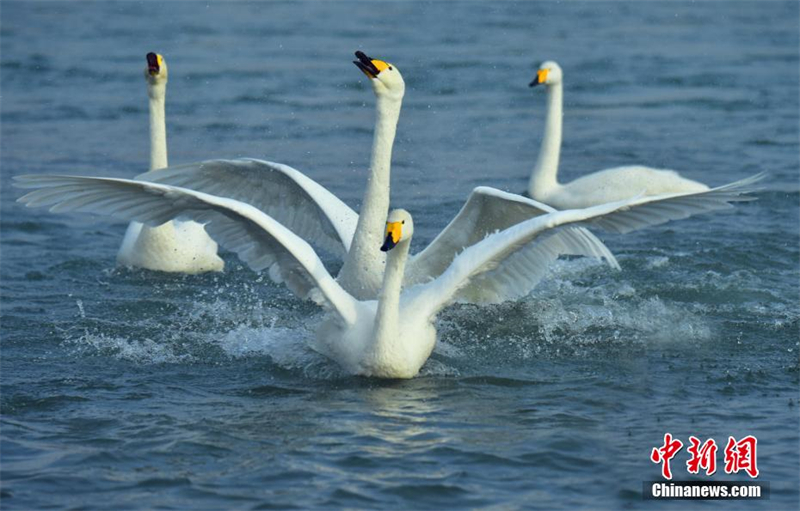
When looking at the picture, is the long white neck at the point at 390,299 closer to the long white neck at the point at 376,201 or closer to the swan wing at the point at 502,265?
the swan wing at the point at 502,265

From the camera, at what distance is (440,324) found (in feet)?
32.2

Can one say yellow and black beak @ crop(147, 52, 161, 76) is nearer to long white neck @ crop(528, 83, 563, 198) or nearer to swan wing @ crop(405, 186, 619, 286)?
swan wing @ crop(405, 186, 619, 286)

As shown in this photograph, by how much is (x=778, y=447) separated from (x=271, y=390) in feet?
9.89

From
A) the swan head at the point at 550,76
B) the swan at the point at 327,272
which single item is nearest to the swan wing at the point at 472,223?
the swan at the point at 327,272

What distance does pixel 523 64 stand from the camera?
20781 millimetres

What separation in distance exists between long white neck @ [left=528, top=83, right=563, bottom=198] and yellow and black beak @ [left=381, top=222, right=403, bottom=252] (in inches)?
232

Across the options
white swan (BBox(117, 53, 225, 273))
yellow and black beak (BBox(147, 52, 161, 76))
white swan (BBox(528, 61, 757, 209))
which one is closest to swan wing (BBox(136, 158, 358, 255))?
white swan (BBox(117, 53, 225, 273))

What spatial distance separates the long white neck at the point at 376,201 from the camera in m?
8.81

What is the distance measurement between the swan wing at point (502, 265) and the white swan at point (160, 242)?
9.27ft

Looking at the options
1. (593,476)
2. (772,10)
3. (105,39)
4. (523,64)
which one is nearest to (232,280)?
(593,476)

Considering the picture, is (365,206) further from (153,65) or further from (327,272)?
(153,65)

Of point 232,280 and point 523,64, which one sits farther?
point 523,64

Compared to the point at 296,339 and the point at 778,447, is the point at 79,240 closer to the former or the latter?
the point at 296,339

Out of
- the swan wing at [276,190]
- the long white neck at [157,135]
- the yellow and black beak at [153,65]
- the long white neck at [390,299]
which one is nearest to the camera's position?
the long white neck at [390,299]
